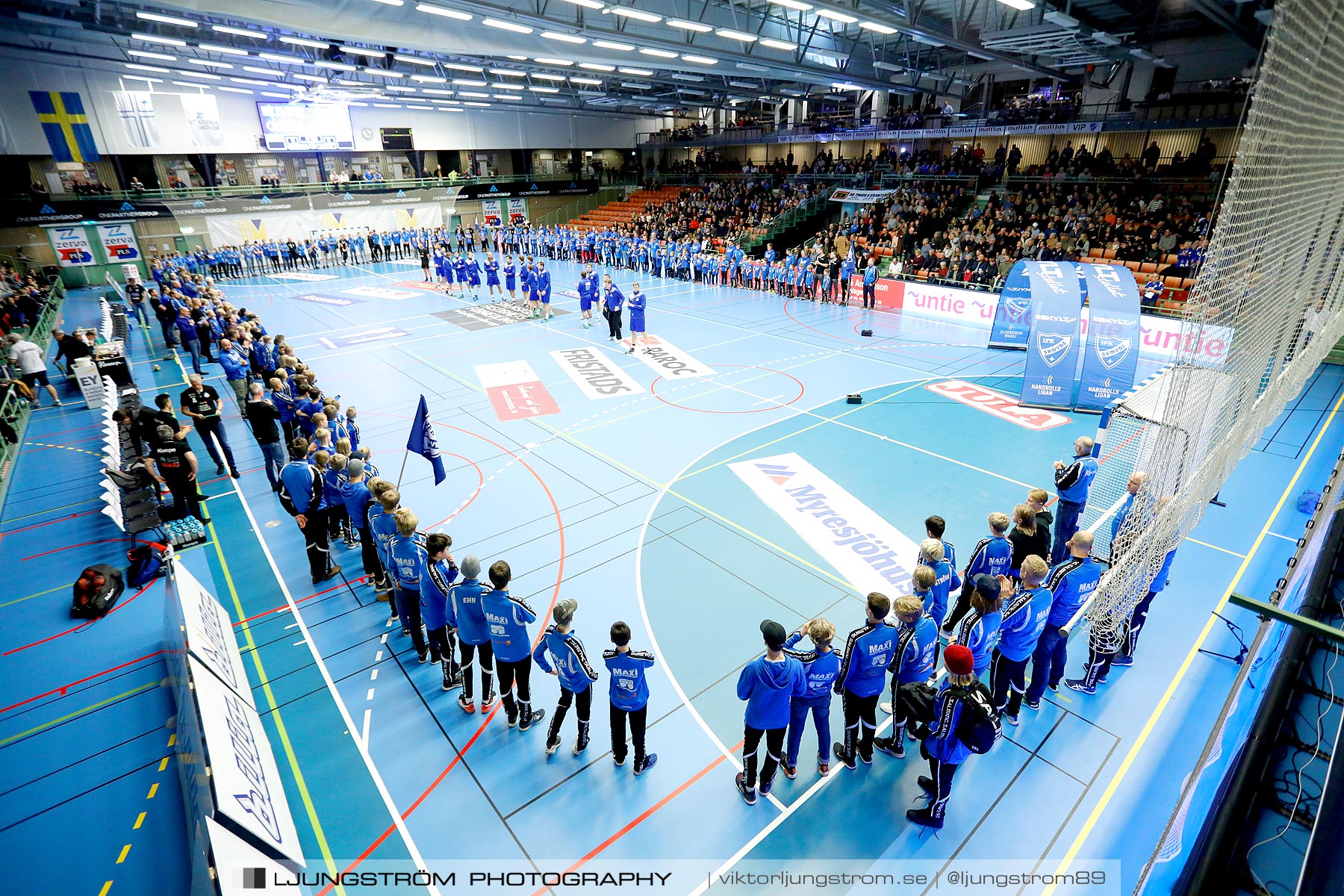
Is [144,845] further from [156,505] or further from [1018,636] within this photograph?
[1018,636]

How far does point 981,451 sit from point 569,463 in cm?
742

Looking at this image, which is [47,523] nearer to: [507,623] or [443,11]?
[507,623]

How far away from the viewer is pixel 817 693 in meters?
5.11

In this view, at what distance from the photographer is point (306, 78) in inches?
1195

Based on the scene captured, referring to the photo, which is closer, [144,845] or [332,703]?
[144,845]

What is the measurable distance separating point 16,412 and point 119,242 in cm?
2610

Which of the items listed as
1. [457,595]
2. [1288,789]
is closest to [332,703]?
[457,595]

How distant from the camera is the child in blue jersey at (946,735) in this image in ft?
14.1

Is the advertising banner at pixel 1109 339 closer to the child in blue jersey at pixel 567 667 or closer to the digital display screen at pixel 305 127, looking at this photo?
the child in blue jersey at pixel 567 667

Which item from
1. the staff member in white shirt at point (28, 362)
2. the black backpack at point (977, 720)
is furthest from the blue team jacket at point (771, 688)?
the staff member in white shirt at point (28, 362)

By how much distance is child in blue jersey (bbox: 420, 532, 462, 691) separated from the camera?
5949mm

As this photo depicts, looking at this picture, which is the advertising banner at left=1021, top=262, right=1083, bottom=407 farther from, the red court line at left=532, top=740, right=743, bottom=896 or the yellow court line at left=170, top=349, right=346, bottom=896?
the yellow court line at left=170, top=349, right=346, bottom=896

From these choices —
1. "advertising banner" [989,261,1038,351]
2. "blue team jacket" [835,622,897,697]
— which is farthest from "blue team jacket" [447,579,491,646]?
"advertising banner" [989,261,1038,351]

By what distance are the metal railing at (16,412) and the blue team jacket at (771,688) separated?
1308cm
